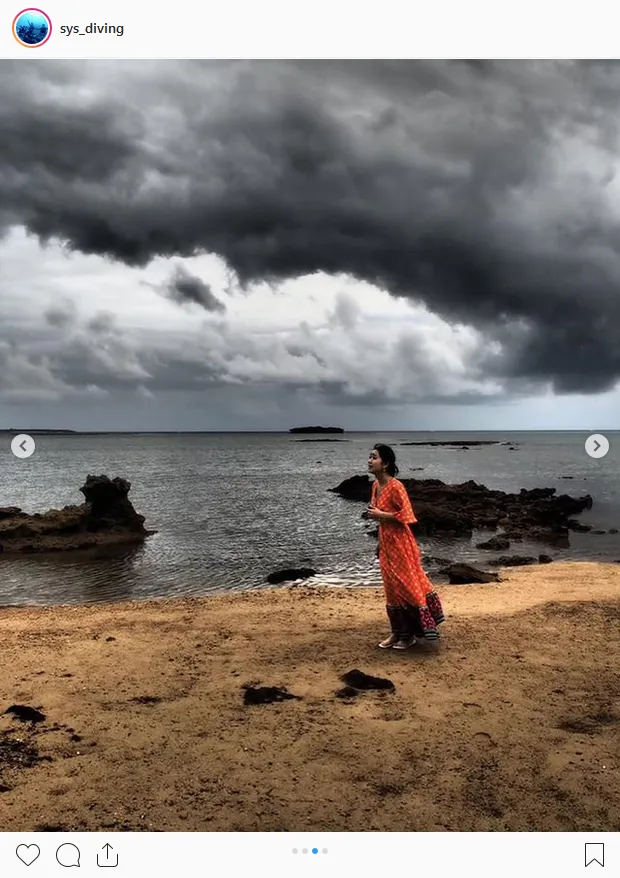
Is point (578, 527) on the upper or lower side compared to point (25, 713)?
lower

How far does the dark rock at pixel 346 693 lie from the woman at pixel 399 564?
1.58m

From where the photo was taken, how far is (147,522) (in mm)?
31938

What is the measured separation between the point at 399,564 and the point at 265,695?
2382 millimetres

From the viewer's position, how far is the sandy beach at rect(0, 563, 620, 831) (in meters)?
4.01

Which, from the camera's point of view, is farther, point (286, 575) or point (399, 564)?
point (286, 575)

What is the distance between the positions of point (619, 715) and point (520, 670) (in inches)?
50.1

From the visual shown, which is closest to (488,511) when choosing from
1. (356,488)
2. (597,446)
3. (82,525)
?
(356,488)

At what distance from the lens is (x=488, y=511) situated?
3331 centimetres

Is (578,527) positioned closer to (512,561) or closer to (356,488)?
(512,561)
